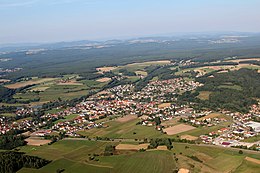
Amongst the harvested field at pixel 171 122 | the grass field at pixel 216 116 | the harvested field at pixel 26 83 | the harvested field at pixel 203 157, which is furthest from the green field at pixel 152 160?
the harvested field at pixel 26 83

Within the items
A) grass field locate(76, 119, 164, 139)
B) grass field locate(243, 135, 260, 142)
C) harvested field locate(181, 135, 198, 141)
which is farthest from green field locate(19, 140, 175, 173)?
grass field locate(243, 135, 260, 142)

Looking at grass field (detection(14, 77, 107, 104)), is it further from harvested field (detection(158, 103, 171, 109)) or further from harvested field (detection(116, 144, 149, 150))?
harvested field (detection(116, 144, 149, 150))

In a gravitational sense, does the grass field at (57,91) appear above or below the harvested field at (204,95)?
below

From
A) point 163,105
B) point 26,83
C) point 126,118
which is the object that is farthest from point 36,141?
point 26,83

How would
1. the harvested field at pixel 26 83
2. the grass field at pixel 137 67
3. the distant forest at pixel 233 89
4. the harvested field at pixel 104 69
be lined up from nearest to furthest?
1. the distant forest at pixel 233 89
2. the harvested field at pixel 26 83
3. the grass field at pixel 137 67
4. the harvested field at pixel 104 69

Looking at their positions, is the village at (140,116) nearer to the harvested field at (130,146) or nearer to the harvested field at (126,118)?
the harvested field at (126,118)

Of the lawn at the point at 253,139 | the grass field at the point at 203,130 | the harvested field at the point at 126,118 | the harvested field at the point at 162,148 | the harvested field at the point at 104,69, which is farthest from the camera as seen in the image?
the harvested field at the point at 104,69

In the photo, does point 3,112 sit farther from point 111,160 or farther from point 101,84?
point 111,160

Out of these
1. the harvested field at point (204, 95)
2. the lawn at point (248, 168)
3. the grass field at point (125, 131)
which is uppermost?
the harvested field at point (204, 95)

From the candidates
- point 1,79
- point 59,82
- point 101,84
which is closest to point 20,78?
point 1,79

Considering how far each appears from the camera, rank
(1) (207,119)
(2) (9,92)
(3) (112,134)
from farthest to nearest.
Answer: (2) (9,92) < (1) (207,119) < (3) (112,134)

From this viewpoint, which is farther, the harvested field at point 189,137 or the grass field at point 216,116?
the grass field at point 216,116
